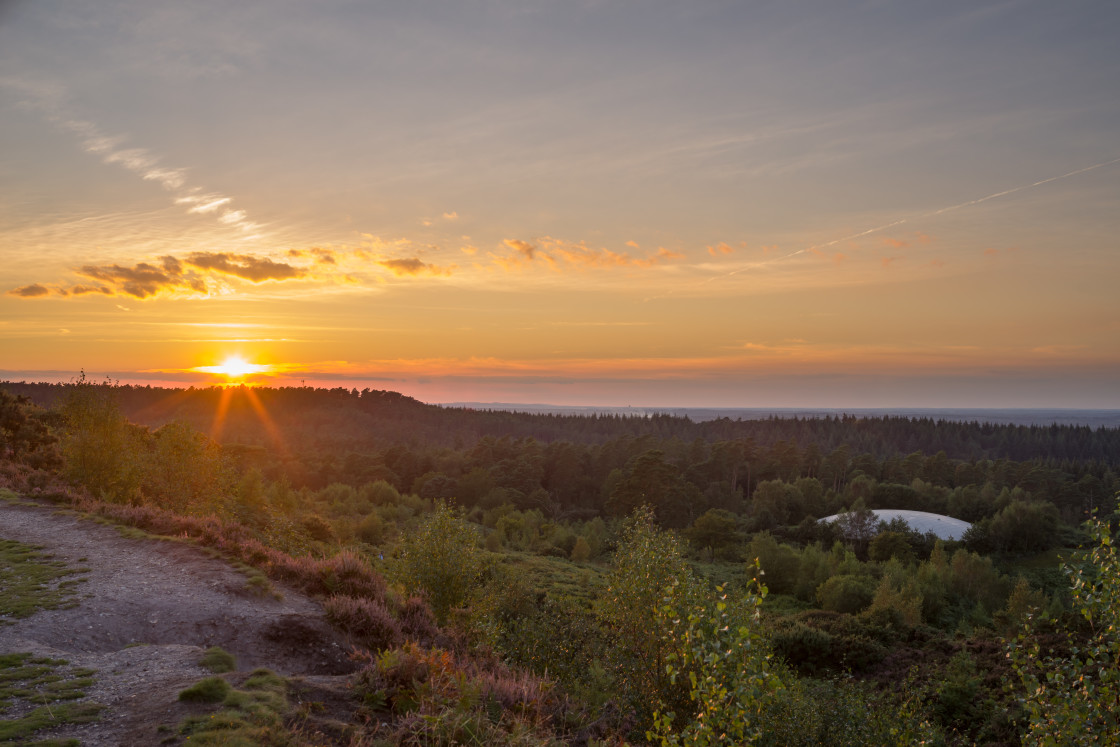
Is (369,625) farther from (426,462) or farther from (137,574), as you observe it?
(426,462)

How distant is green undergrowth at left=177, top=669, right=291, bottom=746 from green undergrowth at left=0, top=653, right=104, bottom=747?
1.51m

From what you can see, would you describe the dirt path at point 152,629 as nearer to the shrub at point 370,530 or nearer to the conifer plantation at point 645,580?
the conifer plantation at point 645,580

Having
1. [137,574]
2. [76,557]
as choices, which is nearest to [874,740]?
[137,574]

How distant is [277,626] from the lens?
16.0 m

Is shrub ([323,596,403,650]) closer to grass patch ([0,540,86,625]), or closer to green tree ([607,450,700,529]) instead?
grass patch ([0,540,86,625])

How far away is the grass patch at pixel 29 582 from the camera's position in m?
15.5

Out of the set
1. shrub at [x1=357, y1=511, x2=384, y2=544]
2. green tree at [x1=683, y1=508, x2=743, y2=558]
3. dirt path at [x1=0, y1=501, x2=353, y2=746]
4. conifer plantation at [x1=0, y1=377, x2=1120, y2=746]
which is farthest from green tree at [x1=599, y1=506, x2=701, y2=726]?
green tree at [x1=683, y1=508, x2=743, y2=558]

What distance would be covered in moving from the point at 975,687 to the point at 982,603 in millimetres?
38578

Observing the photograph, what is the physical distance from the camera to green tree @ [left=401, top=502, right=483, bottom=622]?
26.5m

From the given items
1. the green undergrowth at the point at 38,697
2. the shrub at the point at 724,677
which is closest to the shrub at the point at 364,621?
the green undergrowth at the point at 38,697

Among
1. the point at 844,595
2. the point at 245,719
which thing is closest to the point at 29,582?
the point at 245,719

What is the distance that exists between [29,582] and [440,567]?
1380cm

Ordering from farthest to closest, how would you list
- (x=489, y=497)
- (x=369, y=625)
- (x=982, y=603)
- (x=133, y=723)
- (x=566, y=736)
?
(x=489, y=497), (x=982, y=603), (x=369, y=625), (x=566, y=736), (x=133, y=723)

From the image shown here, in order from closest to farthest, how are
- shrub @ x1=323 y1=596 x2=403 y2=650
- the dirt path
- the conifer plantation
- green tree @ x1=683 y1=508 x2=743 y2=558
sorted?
the conifer plantation < the dirt path < shrub @ x1=323 y1=596 x2=403 y2=650 < green tree @ x1=683 y1=508 x2=743 y2=558
